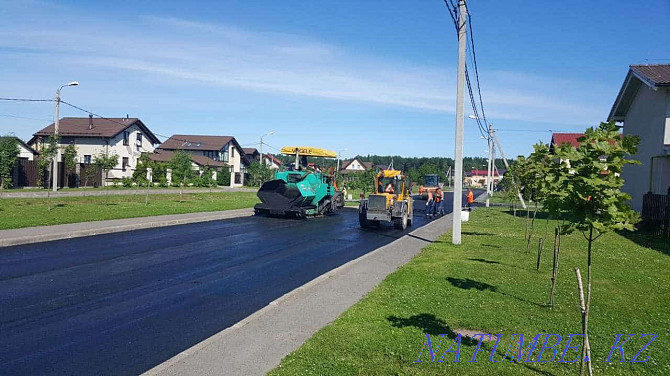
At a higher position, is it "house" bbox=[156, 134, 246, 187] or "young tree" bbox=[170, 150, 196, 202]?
"house" bbox=[156, 134, 246, 187]

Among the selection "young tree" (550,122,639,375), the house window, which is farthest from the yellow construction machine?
the house window

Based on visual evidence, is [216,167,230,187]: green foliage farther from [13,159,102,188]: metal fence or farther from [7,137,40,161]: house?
[7,137,40,161]: house

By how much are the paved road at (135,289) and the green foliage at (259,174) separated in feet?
145

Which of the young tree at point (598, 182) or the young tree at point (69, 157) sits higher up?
the young tree at point (69, 157)

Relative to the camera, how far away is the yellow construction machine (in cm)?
2228

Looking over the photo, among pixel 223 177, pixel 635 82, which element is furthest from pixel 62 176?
pixel 635 82

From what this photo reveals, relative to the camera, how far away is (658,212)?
21312mm

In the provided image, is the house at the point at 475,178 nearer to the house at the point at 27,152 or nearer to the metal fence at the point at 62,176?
the metal fence at the point at 62,176

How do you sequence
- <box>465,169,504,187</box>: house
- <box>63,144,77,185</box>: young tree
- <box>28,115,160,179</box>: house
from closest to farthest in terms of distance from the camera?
<box>63,144,77,185</box>: young tree
<box>28,115,160,179</box>: house
<box>465,169,504,187</box>: house

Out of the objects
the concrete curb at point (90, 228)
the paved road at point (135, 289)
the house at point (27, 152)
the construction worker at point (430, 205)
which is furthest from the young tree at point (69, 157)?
the construction worker at point (430, 205)

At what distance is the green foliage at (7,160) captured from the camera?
35.1 m

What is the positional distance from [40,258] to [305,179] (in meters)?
14.6

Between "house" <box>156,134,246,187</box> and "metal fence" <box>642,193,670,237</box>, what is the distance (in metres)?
56.6

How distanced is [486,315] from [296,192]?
17854mm
